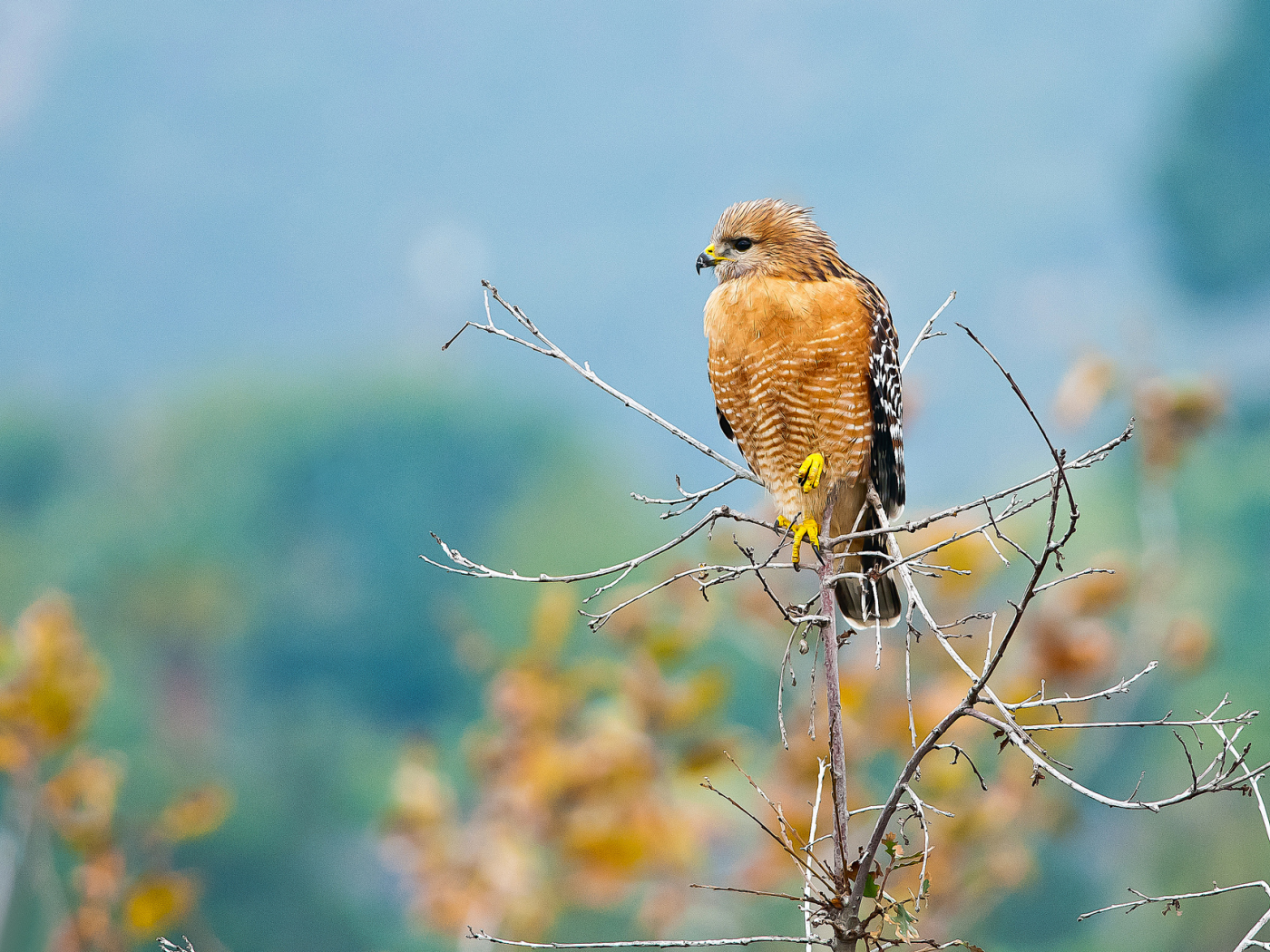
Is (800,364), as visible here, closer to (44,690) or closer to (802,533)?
(802,533)

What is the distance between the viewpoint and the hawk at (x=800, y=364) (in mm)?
1792

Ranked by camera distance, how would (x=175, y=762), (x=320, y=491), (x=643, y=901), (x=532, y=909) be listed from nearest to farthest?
(x=532, y=909) → (x=643, y=901) → (x=175, y=762) → (x=320, y=491)

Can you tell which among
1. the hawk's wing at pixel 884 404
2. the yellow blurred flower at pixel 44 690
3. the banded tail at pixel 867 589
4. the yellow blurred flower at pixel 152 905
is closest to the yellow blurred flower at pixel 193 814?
the yellow blurred flower at pixel 152 905

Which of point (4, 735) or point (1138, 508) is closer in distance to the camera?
point (4, 735)

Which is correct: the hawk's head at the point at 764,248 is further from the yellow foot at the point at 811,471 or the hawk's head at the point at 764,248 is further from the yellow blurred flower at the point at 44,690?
the yellow blurred flower at the point at 44,690

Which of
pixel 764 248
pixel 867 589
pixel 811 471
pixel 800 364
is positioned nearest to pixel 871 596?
pixel 867 589

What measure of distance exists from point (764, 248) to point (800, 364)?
212 mm

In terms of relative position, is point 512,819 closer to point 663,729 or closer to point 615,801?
point 615,801

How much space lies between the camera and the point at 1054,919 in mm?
4805

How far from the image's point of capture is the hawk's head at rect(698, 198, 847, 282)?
184cm

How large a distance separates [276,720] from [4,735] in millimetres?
1306

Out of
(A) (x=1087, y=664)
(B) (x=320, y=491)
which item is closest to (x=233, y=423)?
(B) (x=320, y=491)

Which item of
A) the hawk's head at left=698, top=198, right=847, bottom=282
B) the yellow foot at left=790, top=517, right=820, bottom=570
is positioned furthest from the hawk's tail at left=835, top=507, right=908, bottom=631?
the hawk's head at left=698, top=198, right=847, bottom=282

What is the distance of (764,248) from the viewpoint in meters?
1.86
